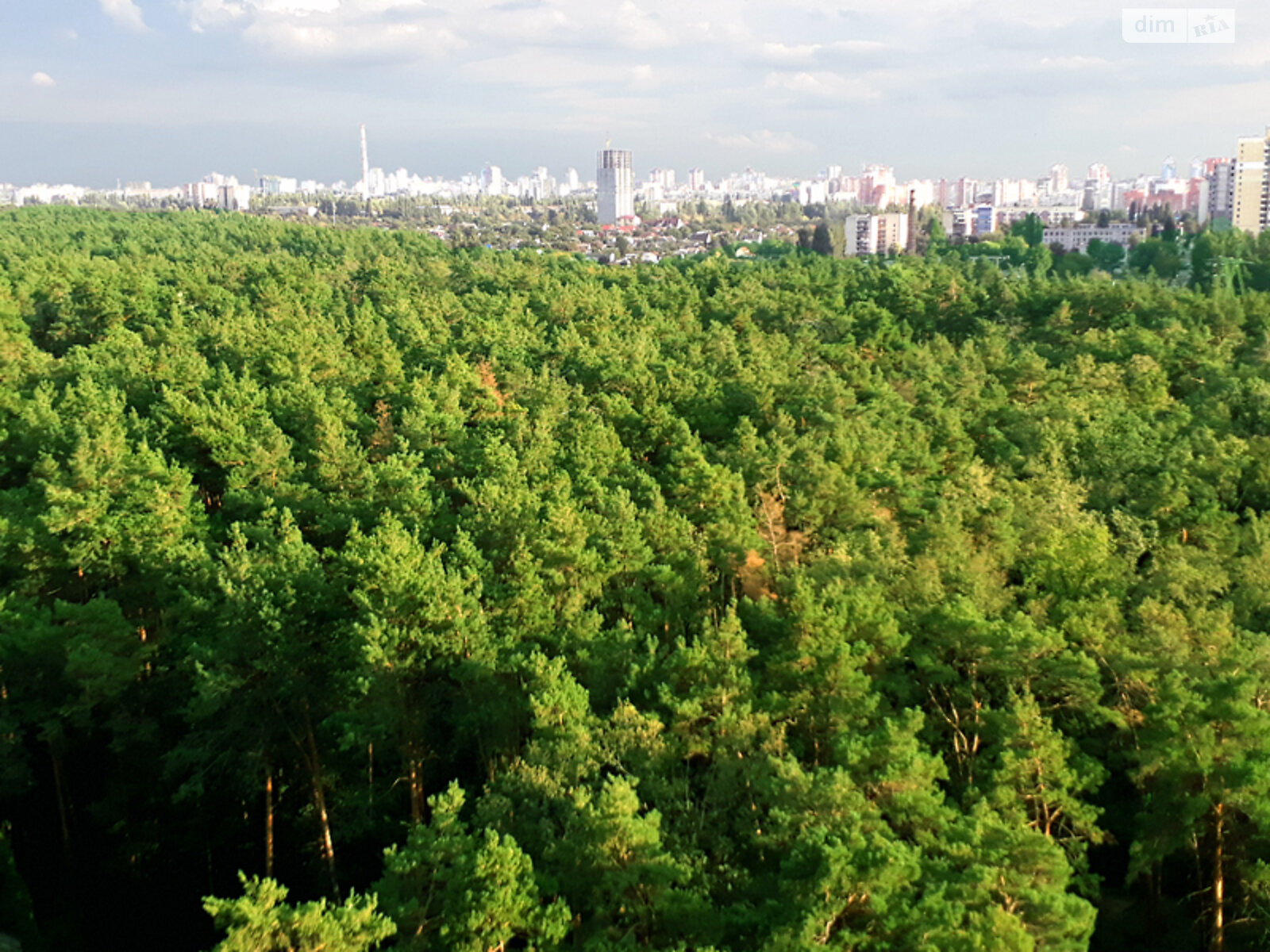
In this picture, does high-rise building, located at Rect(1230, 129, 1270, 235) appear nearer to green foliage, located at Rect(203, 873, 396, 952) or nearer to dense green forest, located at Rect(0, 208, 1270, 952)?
dense green forest, located at Rect(0, 208, 1270, 952)

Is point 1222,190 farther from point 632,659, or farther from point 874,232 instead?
point 632,659

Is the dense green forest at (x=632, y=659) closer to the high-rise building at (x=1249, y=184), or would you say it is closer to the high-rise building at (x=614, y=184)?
the high-rise building at (x=1249, y=184)

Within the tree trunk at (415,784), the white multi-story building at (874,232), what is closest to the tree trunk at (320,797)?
the tree trunk at (415,784)

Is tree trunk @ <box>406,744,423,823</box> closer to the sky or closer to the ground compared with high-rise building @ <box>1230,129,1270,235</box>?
closer to the ground

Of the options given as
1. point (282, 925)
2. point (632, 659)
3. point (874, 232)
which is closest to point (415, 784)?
point (632, 659)

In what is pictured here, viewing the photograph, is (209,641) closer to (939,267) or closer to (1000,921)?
(1000,921)

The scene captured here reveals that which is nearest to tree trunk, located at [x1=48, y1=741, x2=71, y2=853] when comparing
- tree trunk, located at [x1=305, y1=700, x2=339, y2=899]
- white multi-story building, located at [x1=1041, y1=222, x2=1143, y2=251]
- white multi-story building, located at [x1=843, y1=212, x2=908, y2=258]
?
tree trunk, located at [x1=305, y1=700, x2=339, y2=899]

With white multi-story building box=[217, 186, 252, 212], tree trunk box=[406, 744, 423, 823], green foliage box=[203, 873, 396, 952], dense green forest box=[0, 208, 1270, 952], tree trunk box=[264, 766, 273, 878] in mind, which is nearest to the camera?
green foliage box=[203, 873, 396, 952]
